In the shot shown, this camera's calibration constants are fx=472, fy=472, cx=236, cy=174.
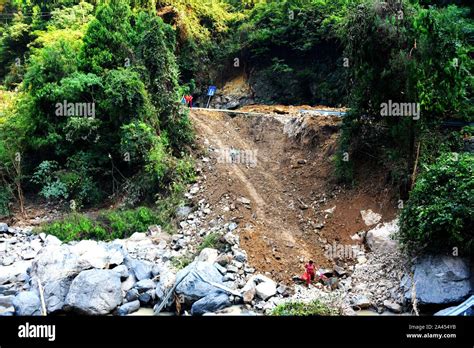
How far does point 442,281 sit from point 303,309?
280cm

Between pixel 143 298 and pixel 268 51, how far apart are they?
1540 cm

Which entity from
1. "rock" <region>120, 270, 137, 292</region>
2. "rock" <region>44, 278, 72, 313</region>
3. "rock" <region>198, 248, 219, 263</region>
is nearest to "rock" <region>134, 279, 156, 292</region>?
"rock" <region>120, 270, 137, 292</region>

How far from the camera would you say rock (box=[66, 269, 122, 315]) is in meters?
10.3

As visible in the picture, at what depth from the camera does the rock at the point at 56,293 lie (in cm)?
1048

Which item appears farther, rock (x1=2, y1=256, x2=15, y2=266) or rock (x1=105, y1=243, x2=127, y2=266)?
rock (x1=2, y1=256, x2=15, y2=266)

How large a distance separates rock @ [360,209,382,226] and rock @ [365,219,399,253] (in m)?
0.30

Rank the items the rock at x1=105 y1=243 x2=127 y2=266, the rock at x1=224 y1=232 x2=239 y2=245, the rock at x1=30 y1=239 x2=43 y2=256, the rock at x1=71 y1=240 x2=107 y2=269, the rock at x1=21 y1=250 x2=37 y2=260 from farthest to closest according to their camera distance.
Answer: the rock at x1=30 y1=239 x2=43 y2=256, the rock at x1=21 y1=250 x2=37 y2=260, the rock at x1=224 y1=232 x2=239 y2=245, the rock at x1=105 y1=243 x2=127 y2=266, the rock at x1=71 y1=240 x2=107 y2=269

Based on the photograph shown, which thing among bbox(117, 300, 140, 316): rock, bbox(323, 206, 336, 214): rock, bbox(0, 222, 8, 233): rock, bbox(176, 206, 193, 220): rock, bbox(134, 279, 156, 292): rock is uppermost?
bbox(323, 206, 336, 214): rock

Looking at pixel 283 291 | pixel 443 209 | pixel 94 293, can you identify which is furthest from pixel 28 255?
pixel 443 209

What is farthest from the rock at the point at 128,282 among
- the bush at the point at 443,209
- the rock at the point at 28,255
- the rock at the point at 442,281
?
the bush at the point at 443,209

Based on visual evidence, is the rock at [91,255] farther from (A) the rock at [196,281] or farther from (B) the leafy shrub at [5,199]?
(B) the leafy shrub at [5,199]

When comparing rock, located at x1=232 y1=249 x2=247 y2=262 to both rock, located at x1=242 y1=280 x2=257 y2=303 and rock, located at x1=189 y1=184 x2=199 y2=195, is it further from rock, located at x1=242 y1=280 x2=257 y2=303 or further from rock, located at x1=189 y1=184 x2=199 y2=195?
rock, located at x1=189 y1=184 x2=199 y2=195

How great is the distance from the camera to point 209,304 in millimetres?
10156
